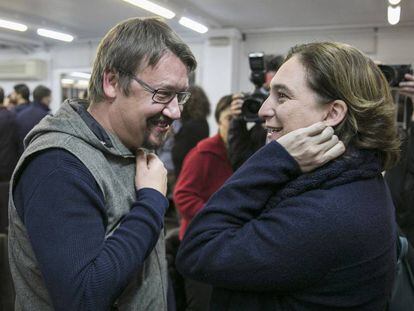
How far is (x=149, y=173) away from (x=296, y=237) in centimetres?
37

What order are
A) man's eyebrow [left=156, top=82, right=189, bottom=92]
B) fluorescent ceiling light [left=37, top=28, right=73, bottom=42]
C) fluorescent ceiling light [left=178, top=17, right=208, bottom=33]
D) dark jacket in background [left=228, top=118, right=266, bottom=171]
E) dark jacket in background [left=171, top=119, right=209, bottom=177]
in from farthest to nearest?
fluorescent ceiling light [left=37, top=28, right=73, bottom=42], fluorescent ceiling light [left=178, top=17, right=208, bottom=33], dark jacket in background [left=171, top=119, right=209, bottom=177], dark jacket in background [left=228, top=118, right=266, bottom=171], man's eyebrow [left=156, top=82, right=189, bottom=92]

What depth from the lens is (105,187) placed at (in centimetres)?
84

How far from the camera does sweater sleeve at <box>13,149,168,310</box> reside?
27.9 inches

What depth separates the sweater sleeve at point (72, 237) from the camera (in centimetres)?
71

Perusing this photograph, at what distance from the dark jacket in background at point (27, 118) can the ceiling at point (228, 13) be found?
192 centimetres

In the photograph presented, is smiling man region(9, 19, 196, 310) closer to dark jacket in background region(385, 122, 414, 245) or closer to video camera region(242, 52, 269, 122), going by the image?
video camera region(242, 52, 269, 122)

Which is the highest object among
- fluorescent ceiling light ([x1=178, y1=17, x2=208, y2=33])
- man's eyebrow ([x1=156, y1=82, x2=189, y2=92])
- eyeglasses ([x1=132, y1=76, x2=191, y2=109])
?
fluorescent ceiling light ([x1=178, y1=17, x2=208, y2=33])

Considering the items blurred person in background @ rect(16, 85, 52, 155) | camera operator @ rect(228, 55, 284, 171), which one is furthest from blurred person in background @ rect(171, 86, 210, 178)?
blurred person in background @ rect(16, 85, 52, 155)

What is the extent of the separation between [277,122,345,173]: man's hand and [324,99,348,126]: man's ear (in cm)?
4

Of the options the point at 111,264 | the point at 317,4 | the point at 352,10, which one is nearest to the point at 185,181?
the point at 111,264

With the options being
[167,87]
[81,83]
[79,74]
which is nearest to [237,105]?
[167,87]

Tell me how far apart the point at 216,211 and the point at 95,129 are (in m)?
0.32

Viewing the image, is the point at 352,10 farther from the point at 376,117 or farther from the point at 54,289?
the point at 54,289

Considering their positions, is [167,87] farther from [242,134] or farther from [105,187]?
[242,134]
